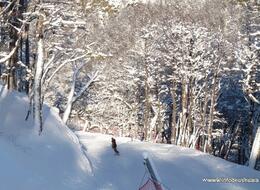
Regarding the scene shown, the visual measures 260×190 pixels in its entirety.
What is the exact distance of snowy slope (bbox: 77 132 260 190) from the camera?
2142 centimetres

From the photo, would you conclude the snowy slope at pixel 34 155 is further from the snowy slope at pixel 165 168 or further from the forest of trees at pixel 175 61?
the forest of trees at pixel 175 61

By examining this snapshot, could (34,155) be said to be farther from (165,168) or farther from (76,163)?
(165,168)

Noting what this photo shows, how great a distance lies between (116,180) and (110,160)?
4.37 metres

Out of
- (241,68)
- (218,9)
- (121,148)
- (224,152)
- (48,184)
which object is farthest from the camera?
(224,152)

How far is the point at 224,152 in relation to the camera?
162ft

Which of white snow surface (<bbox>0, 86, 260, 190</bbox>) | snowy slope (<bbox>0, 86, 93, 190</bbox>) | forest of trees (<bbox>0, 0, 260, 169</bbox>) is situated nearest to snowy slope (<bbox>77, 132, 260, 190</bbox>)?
white snow surface (<bbox>0, 86, 260, 190</bbox>)

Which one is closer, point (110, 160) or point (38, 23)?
point (38, 23)

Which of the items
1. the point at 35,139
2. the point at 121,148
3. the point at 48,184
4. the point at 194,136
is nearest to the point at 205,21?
the point at 194,136

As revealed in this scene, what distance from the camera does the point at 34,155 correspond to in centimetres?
1655

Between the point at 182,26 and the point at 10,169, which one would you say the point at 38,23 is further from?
the point at 182,26

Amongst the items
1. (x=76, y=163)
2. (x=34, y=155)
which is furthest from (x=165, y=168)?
(x=34, y=155)

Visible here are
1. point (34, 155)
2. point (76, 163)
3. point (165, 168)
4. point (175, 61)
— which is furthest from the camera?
point (175, 61)

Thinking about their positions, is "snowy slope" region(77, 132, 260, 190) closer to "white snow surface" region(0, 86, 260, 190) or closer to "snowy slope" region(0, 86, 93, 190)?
"white snow surface" region(0, 86, 260, 190)

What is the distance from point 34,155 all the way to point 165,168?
1007 cm
